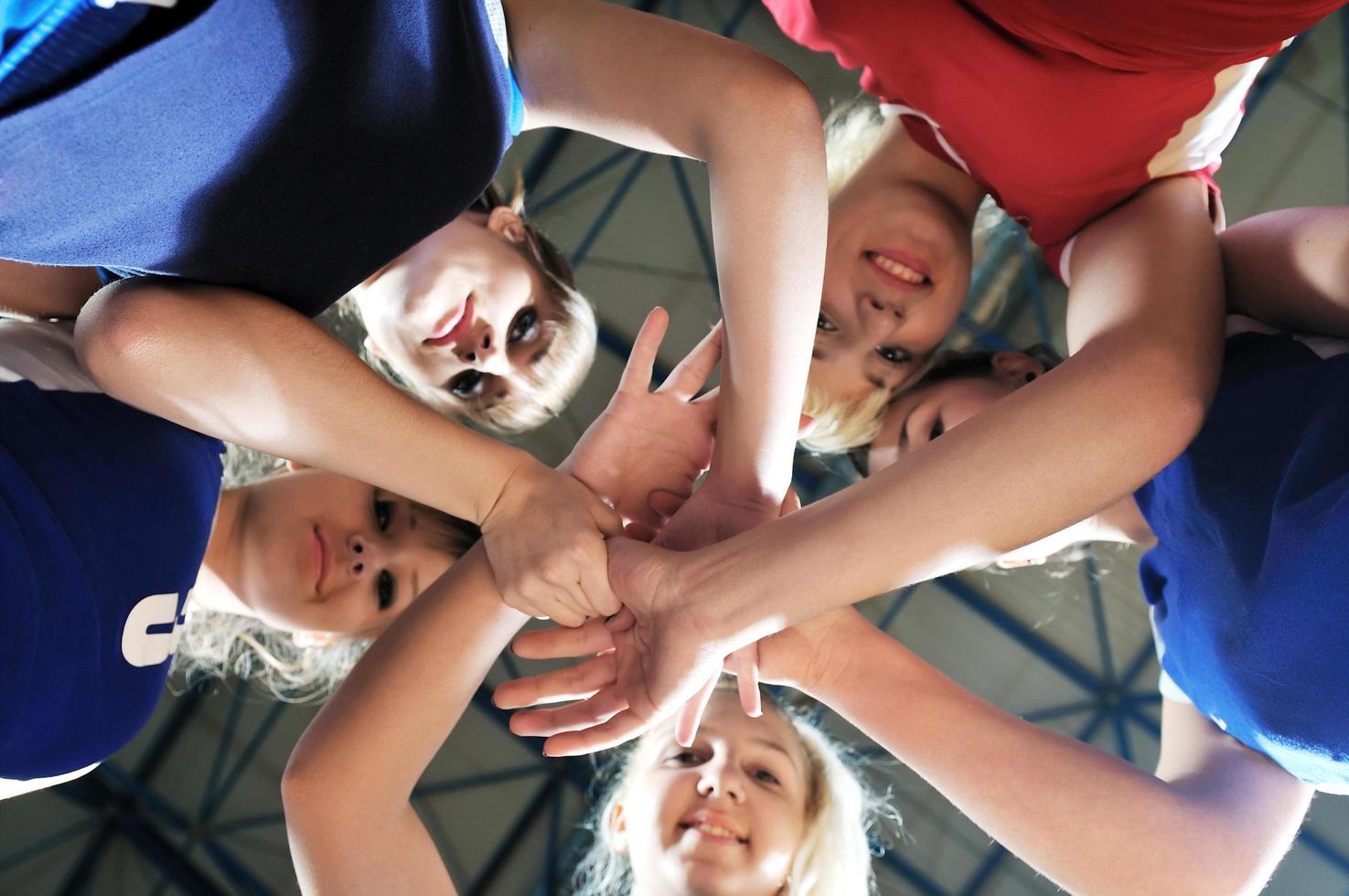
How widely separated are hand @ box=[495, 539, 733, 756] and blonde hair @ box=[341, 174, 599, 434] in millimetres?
747

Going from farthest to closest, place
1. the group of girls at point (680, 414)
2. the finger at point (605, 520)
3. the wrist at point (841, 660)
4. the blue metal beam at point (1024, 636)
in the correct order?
the blue metal beam at point (1024, 636) < the wrist at point (841, 660) < the finger at point (605, 520) < the group of girls at point (680, 414)

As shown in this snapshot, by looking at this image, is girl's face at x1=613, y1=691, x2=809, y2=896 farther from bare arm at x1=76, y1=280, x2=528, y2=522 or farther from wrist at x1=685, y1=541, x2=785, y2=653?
bare arm at x1=76, y1=280, x2=528, y2=522

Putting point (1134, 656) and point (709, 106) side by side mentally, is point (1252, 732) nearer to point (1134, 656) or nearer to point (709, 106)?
point (709, 106)

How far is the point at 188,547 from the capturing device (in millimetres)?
1365

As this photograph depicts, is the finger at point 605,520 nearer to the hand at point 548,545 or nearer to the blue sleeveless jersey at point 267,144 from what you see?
the hand at point 548,545

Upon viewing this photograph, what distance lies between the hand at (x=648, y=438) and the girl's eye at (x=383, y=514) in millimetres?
602

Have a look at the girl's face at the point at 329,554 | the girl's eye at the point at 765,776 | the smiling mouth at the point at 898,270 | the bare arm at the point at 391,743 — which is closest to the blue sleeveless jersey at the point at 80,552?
the bare arm at the point at 391,743

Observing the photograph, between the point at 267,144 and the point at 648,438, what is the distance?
0.72 meters

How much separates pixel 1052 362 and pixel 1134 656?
1355 millimetres

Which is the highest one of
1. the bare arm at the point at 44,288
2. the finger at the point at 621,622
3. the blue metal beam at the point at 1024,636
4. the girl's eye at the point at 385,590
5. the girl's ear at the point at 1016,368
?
the bare arm at the point at 44,288

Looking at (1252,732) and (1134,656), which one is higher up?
(1252,732)

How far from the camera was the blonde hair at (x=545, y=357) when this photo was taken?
205 centimetres

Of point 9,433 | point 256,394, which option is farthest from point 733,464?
point 9,433

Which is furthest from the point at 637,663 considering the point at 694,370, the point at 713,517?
the point at 694,370
